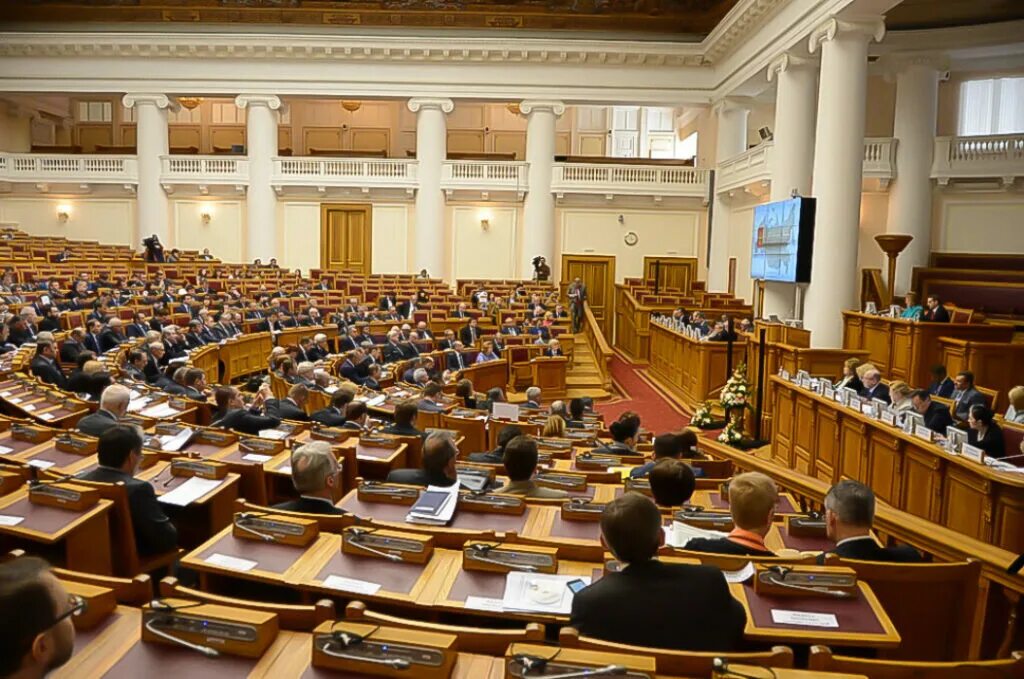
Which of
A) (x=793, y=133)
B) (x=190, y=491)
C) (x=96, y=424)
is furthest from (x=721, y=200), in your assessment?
(x=190, y=491)

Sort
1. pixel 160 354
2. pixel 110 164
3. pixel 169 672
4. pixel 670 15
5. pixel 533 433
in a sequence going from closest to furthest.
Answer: pixel 169 672
pixel 533 433
pixel 160 354
pixel 670 15
pixel 110 164

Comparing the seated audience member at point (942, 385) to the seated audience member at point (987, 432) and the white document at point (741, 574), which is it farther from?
the white document at point (741, 574)

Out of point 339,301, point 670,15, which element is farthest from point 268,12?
point 670,15

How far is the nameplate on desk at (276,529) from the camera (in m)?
3.05

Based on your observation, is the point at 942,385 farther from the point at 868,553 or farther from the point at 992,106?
the point at 992,106

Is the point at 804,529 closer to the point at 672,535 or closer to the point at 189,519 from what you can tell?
the point at 672,535

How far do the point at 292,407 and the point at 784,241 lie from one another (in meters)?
9.60

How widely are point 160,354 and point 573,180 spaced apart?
14.3 meters

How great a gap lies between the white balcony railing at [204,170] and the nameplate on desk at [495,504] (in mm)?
19914

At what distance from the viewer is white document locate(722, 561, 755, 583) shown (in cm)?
271

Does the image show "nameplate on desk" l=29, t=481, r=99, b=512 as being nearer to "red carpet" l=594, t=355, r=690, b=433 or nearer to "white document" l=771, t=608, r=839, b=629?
"white document" l=771, t=608, r=839, b=629

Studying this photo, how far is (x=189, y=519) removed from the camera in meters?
4.31

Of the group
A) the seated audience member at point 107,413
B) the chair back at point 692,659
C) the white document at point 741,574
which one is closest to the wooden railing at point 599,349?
the seated audience member at point 107,413

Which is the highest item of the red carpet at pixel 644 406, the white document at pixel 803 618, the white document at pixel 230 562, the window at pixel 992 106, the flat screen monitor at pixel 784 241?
the window at pixel 992 106
